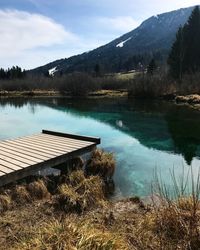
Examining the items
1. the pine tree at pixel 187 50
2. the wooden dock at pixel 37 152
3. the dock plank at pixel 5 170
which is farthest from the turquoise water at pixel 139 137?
the pine tree at pixel 187 50

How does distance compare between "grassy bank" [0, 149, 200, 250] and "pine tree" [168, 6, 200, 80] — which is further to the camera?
"pine tree" [168, 6, 200, 80]

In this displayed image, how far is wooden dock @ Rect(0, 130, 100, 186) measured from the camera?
22.4 ft

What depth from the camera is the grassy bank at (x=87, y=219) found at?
364 centimetres

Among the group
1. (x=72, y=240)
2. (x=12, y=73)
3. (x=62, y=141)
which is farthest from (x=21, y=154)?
(x=12, y=73)

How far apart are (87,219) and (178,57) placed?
139 ft

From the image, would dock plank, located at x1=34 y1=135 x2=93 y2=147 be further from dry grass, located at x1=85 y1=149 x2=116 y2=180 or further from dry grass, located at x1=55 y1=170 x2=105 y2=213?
dry grass, located at x1=55 y1=170 x2=105 y2=213

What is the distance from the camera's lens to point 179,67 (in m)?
44.5

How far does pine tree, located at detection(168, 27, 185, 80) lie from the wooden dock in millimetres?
36018

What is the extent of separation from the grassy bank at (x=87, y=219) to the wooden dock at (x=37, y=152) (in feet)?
1.02

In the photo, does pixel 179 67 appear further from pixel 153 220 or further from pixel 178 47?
pixel 153 220

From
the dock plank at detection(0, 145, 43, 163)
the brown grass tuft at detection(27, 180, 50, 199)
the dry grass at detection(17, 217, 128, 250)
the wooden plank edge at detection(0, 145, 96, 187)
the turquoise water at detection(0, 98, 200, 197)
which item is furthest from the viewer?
the turquoise water at detection(0, 98, 200, 197)

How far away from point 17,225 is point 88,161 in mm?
4084

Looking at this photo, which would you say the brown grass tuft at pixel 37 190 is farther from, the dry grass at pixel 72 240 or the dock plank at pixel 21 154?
the dry grass at pixel 72 240

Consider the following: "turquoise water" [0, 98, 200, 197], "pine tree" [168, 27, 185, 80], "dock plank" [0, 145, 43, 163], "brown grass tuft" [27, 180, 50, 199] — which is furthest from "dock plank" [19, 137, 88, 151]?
"pine tree" [168, 27, 185, 80]
